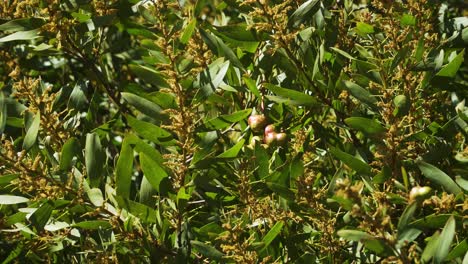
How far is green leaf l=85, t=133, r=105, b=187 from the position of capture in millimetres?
1814

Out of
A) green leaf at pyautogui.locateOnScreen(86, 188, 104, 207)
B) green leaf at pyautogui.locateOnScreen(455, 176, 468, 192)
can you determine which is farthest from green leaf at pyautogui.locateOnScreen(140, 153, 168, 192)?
green leaf at pyautogui.locateOnScreen(455, 176, 468, 192)

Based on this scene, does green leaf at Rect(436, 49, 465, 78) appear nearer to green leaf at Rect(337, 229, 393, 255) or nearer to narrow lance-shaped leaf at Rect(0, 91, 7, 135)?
green leaf at Rect(337, 229, 393, 255)

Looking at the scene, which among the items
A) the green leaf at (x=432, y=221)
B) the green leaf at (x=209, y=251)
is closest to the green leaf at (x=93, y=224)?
the green leaf at (x=209, y=251)

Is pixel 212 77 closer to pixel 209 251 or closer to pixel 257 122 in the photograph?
pixel 257 122

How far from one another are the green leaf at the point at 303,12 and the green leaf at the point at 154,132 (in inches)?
15.0

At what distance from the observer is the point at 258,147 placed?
5.70 ft

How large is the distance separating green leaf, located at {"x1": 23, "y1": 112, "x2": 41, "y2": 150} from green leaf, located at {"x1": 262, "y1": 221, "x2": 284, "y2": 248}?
22.0 inches

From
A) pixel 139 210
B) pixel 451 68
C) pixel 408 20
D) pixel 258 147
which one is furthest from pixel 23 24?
pixel 451 68

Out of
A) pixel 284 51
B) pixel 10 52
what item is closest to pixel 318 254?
pixel 284 51

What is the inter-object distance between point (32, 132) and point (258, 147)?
1.65ft

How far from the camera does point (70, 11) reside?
85.7 inches

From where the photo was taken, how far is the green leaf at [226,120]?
1774 mm

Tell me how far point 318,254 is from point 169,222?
356 mm

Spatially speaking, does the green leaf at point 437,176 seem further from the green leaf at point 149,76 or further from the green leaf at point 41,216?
the green leaf at point 41,216
